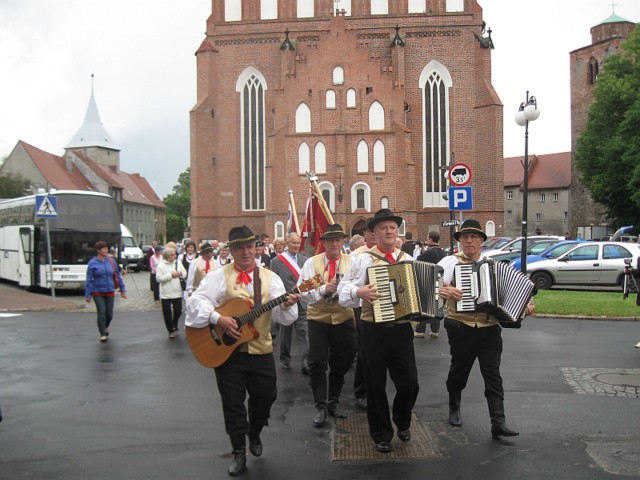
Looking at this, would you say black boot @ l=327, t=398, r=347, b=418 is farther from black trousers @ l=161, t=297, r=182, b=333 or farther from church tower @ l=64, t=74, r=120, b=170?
church tower @ l=64, t=74, r=120, b=170

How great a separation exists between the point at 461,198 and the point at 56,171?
68.5 meters

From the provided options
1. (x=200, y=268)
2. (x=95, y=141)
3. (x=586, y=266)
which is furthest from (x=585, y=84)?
(x=95, y=141)

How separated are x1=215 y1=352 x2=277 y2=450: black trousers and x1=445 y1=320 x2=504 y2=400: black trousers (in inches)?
73.3

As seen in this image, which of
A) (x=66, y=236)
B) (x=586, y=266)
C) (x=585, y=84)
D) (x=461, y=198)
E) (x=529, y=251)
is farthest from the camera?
(x=585, y=84)

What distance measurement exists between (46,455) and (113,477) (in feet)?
3.12

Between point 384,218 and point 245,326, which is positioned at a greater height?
point 384,218

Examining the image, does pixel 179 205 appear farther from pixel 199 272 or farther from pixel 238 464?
pixel 238 464

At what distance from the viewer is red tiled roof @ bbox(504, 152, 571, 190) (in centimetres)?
7406

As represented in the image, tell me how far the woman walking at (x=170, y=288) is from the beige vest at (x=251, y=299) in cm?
701

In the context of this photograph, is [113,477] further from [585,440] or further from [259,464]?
[585,440]

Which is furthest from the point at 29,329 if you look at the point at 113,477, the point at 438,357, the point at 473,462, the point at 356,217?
the point at 356,217

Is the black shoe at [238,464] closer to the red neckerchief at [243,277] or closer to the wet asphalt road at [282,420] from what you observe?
the wet asphalt road at [282,420]

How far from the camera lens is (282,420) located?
22.0ft

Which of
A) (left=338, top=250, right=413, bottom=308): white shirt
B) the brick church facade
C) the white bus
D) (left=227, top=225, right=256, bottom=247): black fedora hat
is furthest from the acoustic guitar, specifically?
the brick church facade
